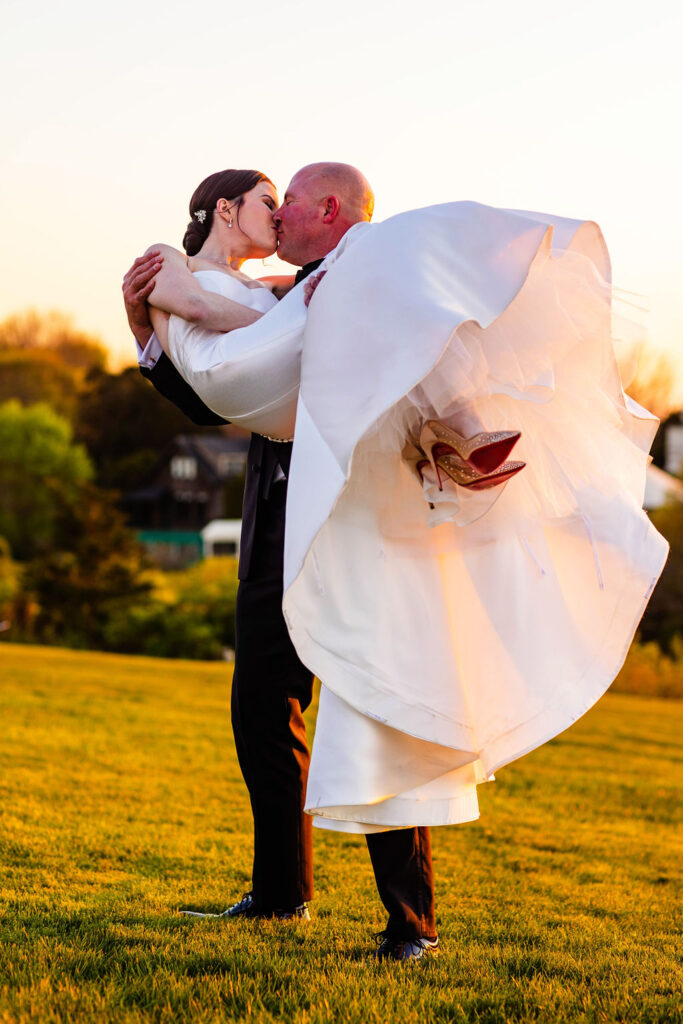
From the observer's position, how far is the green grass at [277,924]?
268 centimetres

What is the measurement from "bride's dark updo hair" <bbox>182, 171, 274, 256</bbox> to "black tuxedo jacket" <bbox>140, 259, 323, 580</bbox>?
18.2 inches

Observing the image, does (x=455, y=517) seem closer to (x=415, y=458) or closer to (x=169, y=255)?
(x=415, y=458)

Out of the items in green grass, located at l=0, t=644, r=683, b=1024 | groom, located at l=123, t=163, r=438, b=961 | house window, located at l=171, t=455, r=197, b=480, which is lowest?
house window, located at l=171, t=455, r=197, b=480

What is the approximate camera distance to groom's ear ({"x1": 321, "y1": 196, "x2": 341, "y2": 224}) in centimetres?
331

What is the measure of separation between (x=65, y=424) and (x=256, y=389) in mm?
44626

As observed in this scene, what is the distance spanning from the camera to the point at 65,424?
151ft

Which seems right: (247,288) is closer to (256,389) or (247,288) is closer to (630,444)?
(256,389)

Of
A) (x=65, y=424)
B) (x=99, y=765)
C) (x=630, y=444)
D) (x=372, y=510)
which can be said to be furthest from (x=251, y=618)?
(x=65, y=424)

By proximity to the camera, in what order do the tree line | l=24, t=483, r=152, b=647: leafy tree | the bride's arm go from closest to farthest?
1. the bride's arm
2. the tree line
3. l=24, t=483, r=152, b=647: leafy tree

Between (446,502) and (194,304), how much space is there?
96 cm

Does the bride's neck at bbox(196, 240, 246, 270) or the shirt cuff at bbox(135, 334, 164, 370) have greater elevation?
the bride's neck at bbox(196, 240, 246, 270)

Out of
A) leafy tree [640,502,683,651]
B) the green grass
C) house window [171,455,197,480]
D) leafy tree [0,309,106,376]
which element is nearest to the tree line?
leafy tree [640,502,683,651]

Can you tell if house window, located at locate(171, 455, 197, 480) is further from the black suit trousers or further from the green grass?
the black suit trousers

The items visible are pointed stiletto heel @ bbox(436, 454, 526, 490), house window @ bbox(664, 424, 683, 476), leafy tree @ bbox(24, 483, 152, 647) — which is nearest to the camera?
pointed stiletto heel @ bbox(436, 454, 526, 490)
